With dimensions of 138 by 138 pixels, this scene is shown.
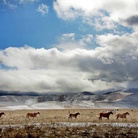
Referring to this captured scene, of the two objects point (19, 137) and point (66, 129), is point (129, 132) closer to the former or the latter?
point (66, 129)

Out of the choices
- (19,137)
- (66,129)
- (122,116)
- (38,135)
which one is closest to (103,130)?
(66,129)

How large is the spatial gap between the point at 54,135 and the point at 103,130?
4826 mm

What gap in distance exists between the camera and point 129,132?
84.8ft

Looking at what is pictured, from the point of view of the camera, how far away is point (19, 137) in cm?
2505

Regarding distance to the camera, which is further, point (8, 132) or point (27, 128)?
point (27, 128)

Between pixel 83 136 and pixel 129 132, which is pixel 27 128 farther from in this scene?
pixel 129 132

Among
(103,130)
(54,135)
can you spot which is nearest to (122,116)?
(103,130)

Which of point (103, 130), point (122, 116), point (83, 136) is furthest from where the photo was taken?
point (122, 116)

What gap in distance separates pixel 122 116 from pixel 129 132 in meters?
21.7

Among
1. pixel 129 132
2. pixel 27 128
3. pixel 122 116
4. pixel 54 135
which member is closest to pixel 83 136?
pixel 54 135

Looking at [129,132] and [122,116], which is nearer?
[129,132]

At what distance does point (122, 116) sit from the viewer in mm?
47156

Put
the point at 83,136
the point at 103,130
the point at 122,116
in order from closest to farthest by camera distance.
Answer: the point at 83,136, the point at 103,130, the point at 122,116

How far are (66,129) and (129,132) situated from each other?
6102 mm
